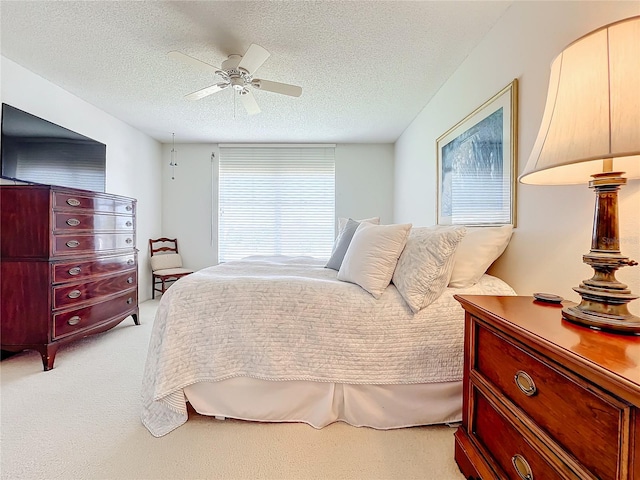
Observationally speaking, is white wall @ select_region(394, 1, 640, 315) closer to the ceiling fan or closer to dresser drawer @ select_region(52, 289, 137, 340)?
the ceiling fan

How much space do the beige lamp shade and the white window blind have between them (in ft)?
12.3

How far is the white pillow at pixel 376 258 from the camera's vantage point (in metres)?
1.52

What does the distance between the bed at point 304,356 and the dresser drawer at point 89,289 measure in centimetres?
126

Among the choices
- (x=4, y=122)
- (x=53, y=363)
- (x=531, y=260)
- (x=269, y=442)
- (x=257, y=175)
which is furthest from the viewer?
(x=257, y=175)

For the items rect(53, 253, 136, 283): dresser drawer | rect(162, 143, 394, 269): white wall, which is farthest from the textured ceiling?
rect(53, 253, 136, 283): dresser drawer

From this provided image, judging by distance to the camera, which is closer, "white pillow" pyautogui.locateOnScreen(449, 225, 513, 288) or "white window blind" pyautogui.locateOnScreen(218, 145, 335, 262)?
"white pillow" pyautogui.locateOnScreen(449, 225, 513, 288)

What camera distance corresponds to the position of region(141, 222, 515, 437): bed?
54.3 inches

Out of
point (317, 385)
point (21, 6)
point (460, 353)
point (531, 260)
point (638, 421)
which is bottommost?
point (317, 385)

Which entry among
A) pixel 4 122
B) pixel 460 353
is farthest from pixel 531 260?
pixel 4 122

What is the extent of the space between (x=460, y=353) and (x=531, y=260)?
23.9 inches

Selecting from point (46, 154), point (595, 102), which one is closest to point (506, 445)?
point (595, 102)

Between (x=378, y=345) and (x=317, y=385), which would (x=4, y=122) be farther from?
(x=378, y=345)

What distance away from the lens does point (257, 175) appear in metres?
4.48

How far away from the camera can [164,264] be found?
419 centimetres
